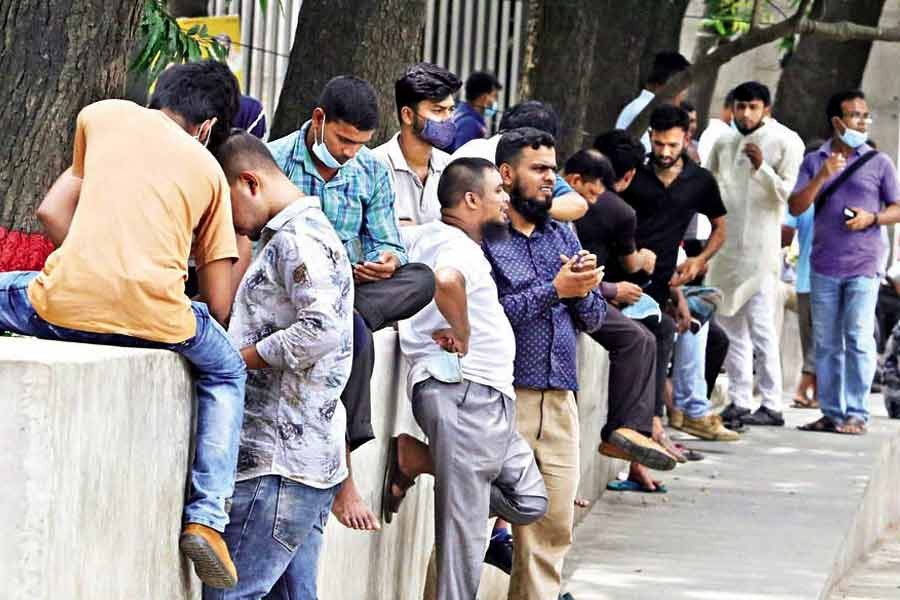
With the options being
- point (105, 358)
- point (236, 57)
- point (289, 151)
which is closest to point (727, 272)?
point (236, 57)

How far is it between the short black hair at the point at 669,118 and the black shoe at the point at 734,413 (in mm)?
2741

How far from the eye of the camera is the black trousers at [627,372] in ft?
26.5

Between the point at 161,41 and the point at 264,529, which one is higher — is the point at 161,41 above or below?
above

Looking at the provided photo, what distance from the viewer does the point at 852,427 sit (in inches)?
478

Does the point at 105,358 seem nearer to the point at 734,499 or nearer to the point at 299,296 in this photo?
the point at 299,296

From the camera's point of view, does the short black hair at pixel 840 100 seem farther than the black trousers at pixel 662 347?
Yes

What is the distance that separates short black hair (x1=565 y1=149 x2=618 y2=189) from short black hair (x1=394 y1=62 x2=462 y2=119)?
1.29 meters

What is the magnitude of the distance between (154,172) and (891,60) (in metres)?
19.6

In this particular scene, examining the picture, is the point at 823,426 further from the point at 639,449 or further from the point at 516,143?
the point at 516,143

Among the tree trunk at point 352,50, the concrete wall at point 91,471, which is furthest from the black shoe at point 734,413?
the concrete wall at point 91,471

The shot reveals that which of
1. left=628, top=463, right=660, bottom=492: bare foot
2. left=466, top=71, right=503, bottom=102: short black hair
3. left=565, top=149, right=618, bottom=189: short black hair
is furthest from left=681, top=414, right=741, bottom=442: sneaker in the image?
left=565, top=149, right=618, bottom=189: short black hair

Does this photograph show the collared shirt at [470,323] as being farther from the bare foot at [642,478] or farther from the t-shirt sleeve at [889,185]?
the t-shirt sleeve at [889,185]

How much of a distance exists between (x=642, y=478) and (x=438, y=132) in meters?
3.40

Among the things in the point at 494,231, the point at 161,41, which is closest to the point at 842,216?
the point at 161,41
